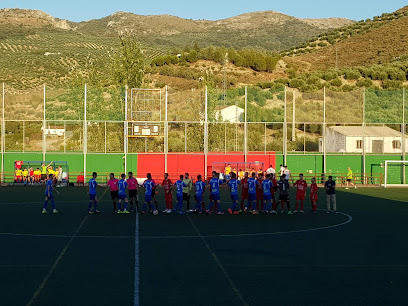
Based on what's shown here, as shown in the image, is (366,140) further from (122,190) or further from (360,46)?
(360,46)

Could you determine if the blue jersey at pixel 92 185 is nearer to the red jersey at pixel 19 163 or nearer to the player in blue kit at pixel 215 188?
the player in blue kit at pixel 215 188

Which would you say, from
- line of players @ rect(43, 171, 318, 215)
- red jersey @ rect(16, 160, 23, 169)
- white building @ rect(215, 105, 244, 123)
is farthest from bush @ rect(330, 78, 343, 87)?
line of players @ rect(43, 171, 318, 215)

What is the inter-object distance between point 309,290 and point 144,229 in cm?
1073

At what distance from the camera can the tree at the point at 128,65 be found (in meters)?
65.6

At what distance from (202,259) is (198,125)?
4393cm

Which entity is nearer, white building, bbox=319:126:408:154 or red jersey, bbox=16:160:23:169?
red jersey, bbox=16:160:23:169

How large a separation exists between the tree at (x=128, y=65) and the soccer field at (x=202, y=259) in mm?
37153

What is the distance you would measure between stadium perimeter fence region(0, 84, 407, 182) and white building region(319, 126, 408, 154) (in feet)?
0.29

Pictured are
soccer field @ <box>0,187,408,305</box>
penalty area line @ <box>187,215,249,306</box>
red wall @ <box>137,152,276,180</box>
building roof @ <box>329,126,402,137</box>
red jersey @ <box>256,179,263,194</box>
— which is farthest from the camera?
building roof @ <box>329,126,402,137</box>

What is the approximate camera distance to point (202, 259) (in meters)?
17.7

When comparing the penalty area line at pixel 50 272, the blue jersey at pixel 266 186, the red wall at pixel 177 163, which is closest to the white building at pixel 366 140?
the red wall at pixel 177 163

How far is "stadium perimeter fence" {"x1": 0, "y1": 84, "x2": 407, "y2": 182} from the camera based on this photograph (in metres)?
55.7

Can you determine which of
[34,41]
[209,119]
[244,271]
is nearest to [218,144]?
[209,119]

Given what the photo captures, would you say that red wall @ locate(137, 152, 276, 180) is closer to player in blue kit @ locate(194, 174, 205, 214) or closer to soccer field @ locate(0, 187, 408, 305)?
player in blue kit @ locate(194, 174, 205, 214)
